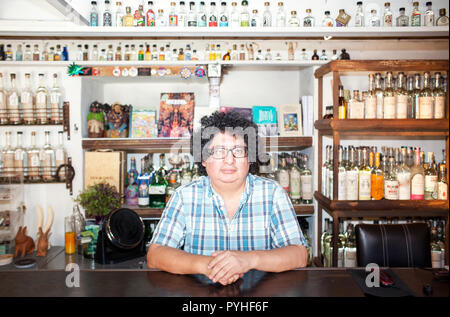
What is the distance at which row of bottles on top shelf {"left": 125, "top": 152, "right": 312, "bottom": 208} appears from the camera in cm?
280

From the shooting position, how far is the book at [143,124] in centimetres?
288

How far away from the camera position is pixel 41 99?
9.04 ft

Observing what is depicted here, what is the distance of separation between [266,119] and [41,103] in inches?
67.9

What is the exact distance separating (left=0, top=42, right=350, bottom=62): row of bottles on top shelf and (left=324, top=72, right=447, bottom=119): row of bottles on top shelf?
0.44 meters

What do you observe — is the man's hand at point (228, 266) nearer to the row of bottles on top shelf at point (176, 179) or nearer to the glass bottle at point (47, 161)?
the row of bottles on top shelf at point (176, 179)

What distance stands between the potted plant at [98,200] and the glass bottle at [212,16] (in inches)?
55.4

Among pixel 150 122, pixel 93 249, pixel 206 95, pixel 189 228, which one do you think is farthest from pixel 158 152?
pixel 189 228

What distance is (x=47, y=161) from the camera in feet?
9.18

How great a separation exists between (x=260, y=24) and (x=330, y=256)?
1790mm

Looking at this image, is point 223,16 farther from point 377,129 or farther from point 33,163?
point 33,163

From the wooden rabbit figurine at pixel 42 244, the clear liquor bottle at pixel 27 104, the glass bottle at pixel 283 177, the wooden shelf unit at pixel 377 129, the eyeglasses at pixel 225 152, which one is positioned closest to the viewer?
the eyeglasses at pixel 225 152

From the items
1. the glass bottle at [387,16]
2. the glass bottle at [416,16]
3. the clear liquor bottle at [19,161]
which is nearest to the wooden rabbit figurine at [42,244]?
the clear liquor bottle at [19,161]

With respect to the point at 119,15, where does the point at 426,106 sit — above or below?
below

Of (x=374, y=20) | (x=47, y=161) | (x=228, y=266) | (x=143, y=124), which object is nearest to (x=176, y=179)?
(x=143, y=124)
